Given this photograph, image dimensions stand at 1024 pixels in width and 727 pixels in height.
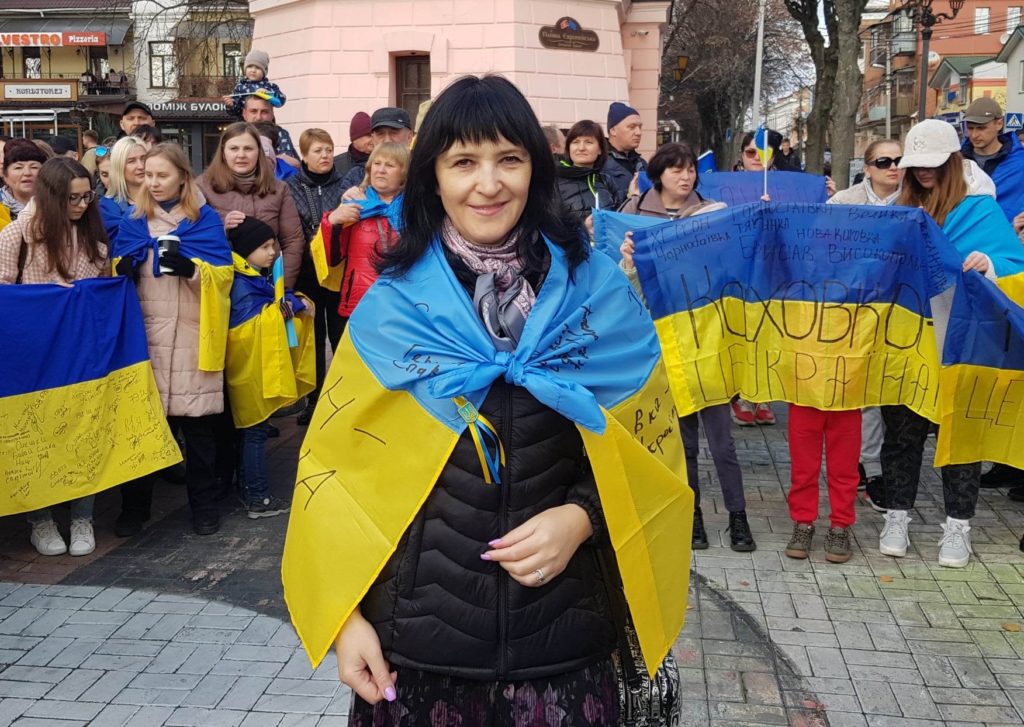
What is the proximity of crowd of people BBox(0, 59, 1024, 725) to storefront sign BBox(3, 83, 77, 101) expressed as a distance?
47055 millimetres

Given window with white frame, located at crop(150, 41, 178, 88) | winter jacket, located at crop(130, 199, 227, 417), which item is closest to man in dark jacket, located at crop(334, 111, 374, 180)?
winter jacket, located at crop(130, 199, 227, 417)

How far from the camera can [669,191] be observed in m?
5.62

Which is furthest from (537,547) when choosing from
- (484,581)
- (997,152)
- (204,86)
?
(204,86)

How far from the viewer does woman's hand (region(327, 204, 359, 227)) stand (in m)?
6.68

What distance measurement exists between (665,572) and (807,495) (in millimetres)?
3167

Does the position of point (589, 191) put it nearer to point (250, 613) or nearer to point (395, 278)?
point (250, 613)

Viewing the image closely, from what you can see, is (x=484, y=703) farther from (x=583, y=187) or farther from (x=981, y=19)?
(x=981, y=19)

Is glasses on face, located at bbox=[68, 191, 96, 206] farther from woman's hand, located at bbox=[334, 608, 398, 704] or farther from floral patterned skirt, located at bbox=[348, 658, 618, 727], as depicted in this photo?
floral patterned skirt, located at bbox=[348, 658, 618, 727]

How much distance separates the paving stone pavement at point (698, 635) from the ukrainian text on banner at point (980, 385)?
62 centimetres

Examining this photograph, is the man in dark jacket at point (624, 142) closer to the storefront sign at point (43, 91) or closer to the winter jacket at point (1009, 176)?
the winter jacket at point (1009, 176)

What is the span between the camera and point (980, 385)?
527 cm

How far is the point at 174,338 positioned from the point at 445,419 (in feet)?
13.0

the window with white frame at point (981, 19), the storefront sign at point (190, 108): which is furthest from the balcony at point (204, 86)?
the window with white frame at point (981, 19)

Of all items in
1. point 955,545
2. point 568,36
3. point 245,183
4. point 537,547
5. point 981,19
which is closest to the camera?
point 537,547
